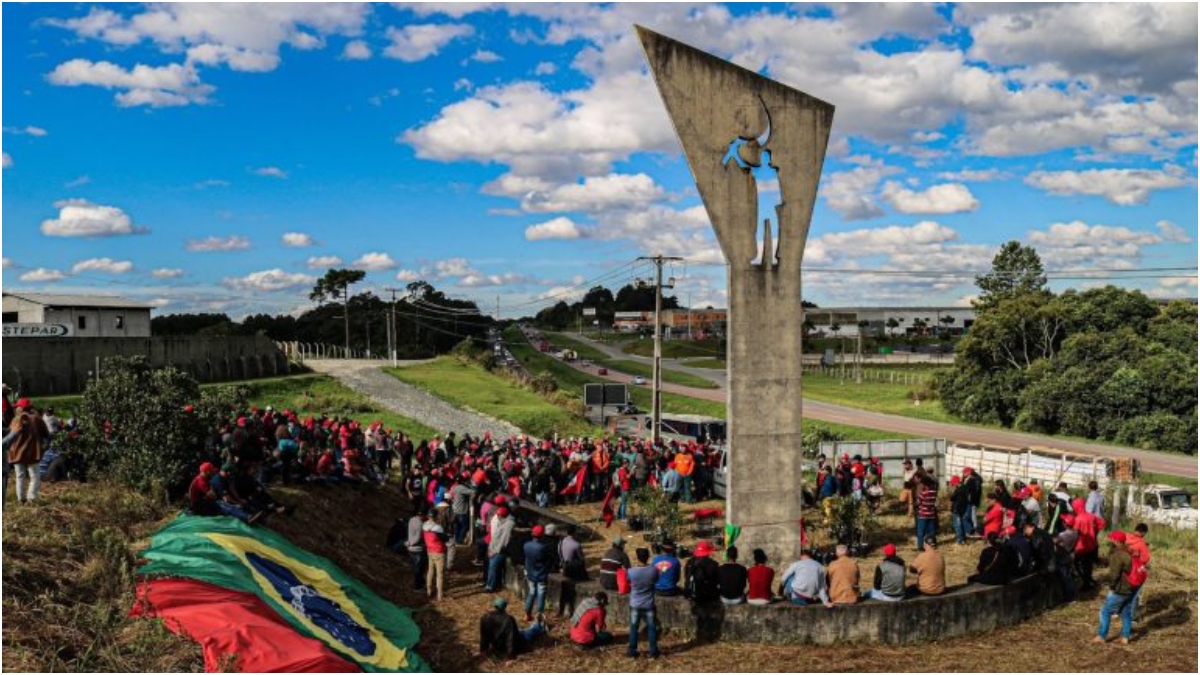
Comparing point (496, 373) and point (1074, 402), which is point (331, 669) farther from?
point (496, 373)

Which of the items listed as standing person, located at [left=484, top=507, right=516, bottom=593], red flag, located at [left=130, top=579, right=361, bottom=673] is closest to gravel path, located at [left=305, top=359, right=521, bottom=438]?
standing person, located at [left=484, top=507, right=516, bottom=593]

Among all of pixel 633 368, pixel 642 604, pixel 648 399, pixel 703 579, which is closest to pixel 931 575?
pixel 703 579

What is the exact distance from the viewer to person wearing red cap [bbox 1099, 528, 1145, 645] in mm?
12836

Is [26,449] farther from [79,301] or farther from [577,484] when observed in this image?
[79,301]

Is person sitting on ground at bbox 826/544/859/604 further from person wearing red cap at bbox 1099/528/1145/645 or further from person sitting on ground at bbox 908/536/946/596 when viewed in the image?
person wearing red cap at bbox 1099/528/1145/645

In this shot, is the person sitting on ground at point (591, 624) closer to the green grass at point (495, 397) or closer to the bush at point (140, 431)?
the bush at point (140, 431)

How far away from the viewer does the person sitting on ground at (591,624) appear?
12891 millimetres

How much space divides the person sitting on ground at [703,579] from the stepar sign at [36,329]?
1794 inches

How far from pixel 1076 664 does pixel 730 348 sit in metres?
7.28

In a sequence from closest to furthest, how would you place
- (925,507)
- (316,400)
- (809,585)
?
(809,585), (925,507), (316,400)

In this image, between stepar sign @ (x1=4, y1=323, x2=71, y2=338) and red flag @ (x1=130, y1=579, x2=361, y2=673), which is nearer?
red flag @ (x1=130, y1=579, x2=361, y2=673)

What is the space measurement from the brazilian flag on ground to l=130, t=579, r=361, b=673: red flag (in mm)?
12

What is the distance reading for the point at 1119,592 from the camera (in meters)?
13.0

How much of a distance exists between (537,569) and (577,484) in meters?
10.3
